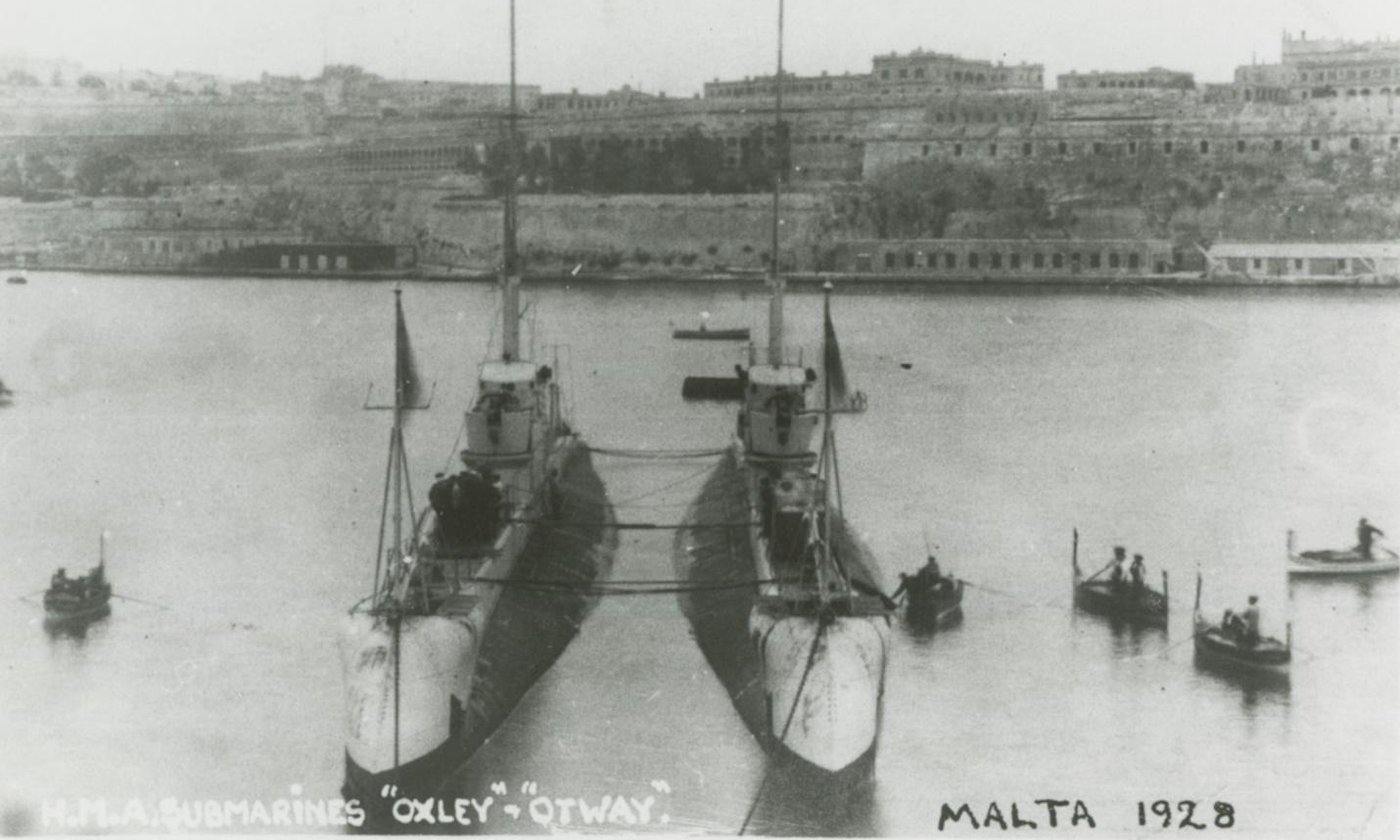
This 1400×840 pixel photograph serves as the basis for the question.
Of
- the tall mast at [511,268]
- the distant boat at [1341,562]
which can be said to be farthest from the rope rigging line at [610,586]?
the distant boat at [1341,562]

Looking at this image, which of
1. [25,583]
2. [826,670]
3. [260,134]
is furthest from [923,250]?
[826,670]

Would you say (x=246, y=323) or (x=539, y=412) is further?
(x=246, y=323)

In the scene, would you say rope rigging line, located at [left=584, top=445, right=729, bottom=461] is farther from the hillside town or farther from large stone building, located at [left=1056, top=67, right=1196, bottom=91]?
large stone building, located at [left=1056, top=67, right=1196, bottom=91]

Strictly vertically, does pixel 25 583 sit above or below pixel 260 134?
below

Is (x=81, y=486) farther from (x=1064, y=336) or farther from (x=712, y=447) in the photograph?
(x=1064, y=336)

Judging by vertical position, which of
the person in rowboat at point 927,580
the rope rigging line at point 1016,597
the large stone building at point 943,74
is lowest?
the rope rigging line at point 1016,597

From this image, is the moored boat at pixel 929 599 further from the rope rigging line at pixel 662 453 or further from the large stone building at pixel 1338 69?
the large stone building at pixel 1338 69
